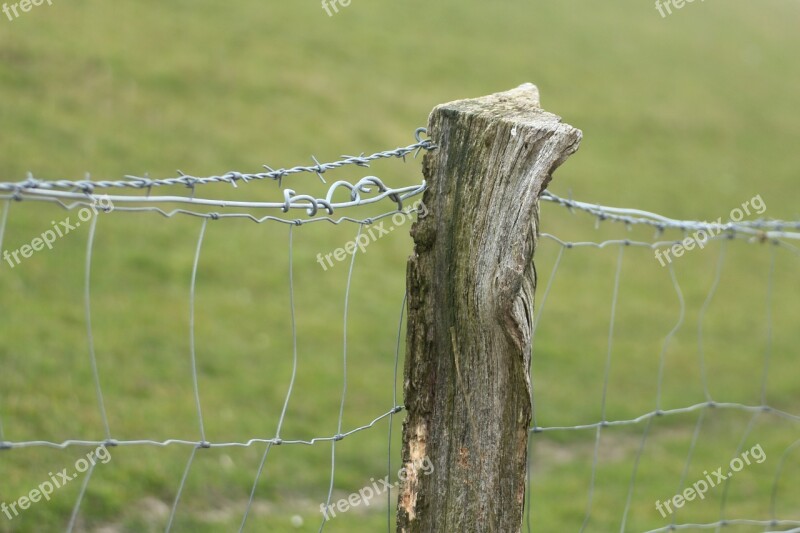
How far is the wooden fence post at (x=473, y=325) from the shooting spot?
6.99 ft

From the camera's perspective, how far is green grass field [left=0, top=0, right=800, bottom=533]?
5262mm

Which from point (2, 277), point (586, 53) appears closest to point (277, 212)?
point (2, 277)

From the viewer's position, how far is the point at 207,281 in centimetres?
743

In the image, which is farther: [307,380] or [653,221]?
[307,380]

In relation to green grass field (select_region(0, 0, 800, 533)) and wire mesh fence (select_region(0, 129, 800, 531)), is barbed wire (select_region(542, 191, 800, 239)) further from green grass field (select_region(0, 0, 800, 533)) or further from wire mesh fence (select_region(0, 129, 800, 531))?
green grass field (select_region(0, 0, 800, 533))

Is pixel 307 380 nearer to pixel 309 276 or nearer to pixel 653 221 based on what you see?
pixel 309 276

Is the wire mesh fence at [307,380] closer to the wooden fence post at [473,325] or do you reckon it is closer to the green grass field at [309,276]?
the green grass field at [309,276]

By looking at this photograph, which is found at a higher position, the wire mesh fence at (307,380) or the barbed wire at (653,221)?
the barbed wire at (653,221)

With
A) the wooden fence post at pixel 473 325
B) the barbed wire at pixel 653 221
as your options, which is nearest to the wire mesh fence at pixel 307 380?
the barbed wire at pixel 653 221

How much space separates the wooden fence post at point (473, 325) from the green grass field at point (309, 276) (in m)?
2.62

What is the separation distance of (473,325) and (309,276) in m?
6.05

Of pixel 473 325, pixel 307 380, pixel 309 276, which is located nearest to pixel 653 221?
pixel 473 325

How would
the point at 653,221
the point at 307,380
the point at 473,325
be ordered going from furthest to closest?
the point at 307,380
the point at 653,221
the point at 473,325

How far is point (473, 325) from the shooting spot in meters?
2.14
